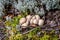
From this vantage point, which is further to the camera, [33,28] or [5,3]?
[5,3]

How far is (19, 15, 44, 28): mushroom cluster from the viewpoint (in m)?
2.50

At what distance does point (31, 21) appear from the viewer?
8.30 feet

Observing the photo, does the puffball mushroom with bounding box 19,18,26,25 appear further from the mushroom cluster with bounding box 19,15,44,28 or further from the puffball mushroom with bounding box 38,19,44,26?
the puffball mushroom with bounding box 38,19,44,26

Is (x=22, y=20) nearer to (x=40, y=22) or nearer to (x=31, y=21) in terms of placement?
(x=31, y=21)

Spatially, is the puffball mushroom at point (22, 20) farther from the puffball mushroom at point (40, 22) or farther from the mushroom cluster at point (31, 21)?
the puffball mushroom at point (40, 22)

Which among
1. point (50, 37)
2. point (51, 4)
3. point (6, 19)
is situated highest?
point (51, 4)

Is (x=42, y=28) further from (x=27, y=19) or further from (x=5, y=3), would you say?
(x=5, y=3)

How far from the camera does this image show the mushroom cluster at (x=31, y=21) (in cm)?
250

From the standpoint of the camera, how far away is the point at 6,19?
2664mm

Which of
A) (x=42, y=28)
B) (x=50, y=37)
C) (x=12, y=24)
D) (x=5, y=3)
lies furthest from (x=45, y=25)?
(x=5, y=3)

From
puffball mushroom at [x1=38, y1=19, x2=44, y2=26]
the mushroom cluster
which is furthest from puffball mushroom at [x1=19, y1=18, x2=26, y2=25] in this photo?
puffball mushroom at [x1=38, y1=19, x2=44, y2=26]

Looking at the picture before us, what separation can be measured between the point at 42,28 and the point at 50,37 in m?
0.19

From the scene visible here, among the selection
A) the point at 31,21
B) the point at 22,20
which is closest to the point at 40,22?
the point at 31,21

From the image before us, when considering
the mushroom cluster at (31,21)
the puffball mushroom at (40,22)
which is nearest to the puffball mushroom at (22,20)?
the mushroom cluster at (31,21)
